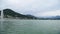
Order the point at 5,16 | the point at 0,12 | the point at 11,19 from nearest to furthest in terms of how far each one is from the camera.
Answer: the point at 0,12 → the point at 5,16 → the point at 11,19

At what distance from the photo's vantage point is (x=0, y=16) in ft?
135

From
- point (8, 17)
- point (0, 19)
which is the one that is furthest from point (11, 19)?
point (0, 19)

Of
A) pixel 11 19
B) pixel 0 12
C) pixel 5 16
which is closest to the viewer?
pixel 0 12

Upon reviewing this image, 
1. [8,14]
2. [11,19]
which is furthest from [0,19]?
[11,19]

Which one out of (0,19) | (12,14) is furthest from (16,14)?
(0,19)

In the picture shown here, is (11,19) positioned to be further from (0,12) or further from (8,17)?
(0,12)

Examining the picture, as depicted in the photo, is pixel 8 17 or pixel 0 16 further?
pixel 8 17

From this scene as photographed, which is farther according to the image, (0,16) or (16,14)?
(16,14)

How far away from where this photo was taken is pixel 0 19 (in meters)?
41.8

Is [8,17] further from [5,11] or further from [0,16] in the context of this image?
[0,16]

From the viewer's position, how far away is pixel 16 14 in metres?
46.1

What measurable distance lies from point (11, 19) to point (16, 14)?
4007 millimetres

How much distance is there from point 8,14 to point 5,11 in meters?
1.69

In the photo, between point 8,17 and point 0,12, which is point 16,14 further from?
point 0,12
